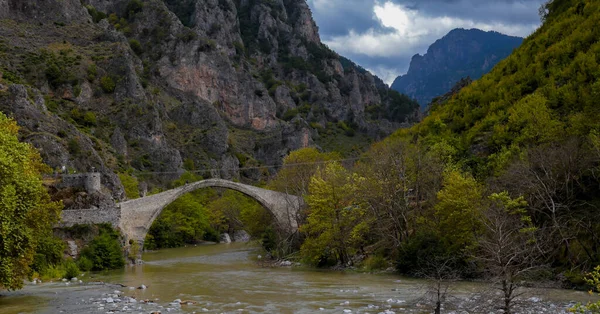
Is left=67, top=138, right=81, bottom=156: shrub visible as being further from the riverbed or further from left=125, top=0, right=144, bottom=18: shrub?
left=125, top=0, right=144, bottom=18: shrub

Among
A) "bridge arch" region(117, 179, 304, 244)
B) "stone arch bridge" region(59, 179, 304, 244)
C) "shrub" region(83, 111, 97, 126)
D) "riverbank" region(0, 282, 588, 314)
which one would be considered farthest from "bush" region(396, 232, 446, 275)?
"shrub" region(83, 111, 97, 126)

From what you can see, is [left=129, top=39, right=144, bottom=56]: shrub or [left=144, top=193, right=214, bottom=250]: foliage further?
[left=129, top=39, right=144, bottom=56]: shrub

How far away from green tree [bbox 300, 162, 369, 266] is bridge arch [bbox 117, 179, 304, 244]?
5.68 m

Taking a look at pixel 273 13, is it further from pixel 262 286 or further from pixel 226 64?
pixel 262 286

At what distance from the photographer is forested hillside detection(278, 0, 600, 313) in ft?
64.3

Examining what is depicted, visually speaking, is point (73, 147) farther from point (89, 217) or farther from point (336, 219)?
point (336, 219)

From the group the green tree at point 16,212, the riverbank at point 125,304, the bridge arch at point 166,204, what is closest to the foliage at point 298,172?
the bridge arch at point 166,204

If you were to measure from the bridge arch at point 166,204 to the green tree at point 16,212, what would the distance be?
18.1m

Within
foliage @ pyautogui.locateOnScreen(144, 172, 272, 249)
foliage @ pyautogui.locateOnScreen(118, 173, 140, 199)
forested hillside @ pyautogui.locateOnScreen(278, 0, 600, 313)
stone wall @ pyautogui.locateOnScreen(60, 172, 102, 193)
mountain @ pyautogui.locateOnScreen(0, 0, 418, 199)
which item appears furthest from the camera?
mountain @ pyautogui.locateOnScreen(0, 0, 418, 199)

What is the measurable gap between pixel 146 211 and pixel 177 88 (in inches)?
2779

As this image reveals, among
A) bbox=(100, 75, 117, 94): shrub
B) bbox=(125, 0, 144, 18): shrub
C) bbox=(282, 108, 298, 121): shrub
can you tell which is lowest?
bbox=(100, 75, 117, 94): shrub

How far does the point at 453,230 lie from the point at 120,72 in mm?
62846

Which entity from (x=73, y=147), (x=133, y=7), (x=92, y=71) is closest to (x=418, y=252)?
(x=73, y=147)

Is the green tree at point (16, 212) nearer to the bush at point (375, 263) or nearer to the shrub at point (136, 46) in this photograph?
the bush at point (375, 263)
